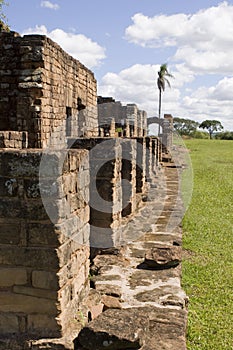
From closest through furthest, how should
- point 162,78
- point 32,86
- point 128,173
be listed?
point 128,173 → point 32,86 → point 162,78

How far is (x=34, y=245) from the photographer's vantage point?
3.11 meters

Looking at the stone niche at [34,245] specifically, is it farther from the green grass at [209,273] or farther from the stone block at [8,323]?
the green grass at [209,273]

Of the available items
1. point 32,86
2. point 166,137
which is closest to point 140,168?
point 32,86

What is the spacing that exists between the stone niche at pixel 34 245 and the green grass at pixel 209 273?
1.57m

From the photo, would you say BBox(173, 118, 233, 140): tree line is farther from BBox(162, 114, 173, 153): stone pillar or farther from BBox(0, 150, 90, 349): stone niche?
BBox(0, 150, 90, 349): stone niche

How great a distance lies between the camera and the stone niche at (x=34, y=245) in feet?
10.0

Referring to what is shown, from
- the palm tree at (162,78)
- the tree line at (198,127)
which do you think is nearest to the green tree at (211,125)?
the tree line at (198,127)

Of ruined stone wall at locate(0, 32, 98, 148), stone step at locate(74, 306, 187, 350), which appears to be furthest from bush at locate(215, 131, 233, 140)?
stone step at locate(74, 306, 187, 350)

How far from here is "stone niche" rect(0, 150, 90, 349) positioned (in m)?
3.06

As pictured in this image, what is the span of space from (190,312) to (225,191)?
9.63 m

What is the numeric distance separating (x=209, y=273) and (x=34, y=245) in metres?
3.47

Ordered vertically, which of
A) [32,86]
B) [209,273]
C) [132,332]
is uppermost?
[32,86]

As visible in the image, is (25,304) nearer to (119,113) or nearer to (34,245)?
(34,245)

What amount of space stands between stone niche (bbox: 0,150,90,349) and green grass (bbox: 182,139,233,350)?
5.14 feet
